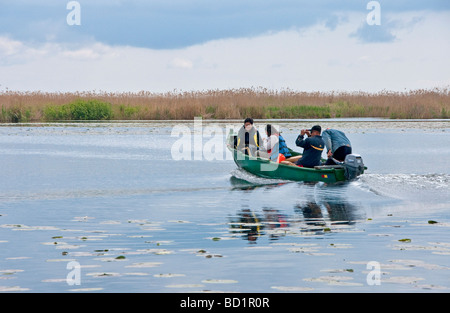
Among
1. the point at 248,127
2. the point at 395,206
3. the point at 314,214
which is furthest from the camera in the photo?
the point at 248,127

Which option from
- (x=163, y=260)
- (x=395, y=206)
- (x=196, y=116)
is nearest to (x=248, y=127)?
(x=395, y=206)

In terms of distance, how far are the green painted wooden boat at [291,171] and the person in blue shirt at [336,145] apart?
0.49m

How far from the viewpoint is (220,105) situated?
47.6 m

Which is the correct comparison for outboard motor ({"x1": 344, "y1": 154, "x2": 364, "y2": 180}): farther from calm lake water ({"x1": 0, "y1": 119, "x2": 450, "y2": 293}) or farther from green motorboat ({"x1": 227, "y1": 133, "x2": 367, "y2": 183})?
calm lake water ({"x1": 0, "y1": 119, "x2": 450, "y2": 293})

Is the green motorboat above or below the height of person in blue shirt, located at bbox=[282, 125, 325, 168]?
below

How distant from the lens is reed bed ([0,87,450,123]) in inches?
1886

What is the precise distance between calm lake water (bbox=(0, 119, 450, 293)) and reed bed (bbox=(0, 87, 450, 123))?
2123cm

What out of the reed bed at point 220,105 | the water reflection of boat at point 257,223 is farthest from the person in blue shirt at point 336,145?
the reed bed at point 220,105

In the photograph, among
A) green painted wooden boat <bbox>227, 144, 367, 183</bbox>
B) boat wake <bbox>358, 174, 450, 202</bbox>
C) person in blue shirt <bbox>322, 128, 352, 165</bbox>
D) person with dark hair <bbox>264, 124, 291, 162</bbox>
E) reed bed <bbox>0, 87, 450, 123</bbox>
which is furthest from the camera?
reed bed <bbox>0, 87, 450, 123</bbox>

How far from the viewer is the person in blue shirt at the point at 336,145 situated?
19.3 metres

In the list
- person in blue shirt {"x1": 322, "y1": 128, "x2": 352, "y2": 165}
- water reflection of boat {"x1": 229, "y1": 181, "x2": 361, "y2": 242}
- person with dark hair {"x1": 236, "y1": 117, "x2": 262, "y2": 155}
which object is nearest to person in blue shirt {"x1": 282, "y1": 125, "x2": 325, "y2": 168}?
person in blue shirt {"x1": 322, "y1": 128, "x2": 352, "y2": 165}
